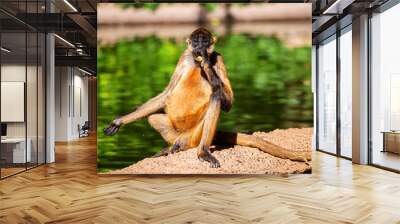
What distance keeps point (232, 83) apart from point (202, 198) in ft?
7.34

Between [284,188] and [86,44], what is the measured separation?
8.62 meters

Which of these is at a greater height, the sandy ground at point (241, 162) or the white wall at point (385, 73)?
the white wall at point (385, 73)

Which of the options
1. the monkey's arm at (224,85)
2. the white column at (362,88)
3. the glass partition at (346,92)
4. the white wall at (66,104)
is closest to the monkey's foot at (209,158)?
the monkey's arm at (224,85)

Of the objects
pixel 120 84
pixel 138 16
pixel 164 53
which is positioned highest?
pixel 138 16

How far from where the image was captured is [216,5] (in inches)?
253

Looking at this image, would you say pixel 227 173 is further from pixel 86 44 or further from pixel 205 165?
pixel 86 44

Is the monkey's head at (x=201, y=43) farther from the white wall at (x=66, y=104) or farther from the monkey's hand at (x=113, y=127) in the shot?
the white wall at (x=66, y=104)

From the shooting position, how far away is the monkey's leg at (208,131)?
20.6 ft

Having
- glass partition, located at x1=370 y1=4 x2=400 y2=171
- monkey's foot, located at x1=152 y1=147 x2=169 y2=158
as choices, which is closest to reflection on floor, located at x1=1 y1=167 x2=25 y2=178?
monkey's foot, located at x1=152 y1=147 x2=169 y2=158

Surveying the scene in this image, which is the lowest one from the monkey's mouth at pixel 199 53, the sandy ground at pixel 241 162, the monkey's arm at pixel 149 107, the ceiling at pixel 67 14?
the sandy ground at pixel 241 162

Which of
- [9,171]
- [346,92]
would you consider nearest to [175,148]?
[9,171]

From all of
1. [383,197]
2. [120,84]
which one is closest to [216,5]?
[120,84]

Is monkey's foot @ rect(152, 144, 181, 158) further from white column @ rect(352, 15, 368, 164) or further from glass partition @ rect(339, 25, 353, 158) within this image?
glass partition @ rect(339, 25, 353, 158)

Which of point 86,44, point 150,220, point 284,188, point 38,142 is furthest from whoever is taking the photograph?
point 86,44
